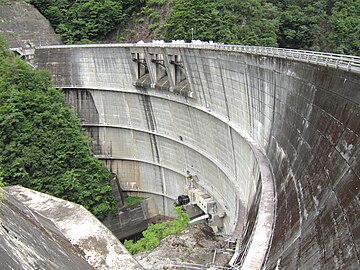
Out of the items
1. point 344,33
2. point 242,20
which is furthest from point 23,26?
point 344,33

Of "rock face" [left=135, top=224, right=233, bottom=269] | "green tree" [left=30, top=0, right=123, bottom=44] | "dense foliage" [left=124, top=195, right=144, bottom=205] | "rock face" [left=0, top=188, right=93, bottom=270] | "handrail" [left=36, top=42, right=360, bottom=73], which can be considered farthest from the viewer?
"green tree" [left=30, top=0, right=123, bottom=44]

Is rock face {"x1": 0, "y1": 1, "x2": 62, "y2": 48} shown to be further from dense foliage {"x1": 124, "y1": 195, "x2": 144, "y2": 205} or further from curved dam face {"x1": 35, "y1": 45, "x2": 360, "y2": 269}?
dense foliage {"x1": 124, "y1": 195, "x2": 144, "y2": 205}

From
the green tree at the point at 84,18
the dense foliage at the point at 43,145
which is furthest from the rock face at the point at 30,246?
the green tree at the point at 84,18

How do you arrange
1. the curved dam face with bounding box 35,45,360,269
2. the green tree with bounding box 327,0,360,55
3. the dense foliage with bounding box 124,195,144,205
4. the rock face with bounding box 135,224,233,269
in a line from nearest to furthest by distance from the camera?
the curved dam face with bounding box 35,45,360,269 < the rock face with bounding box 135,224,233,269 < the dense foliage with bounding box 124,195,144,205 < the green tree with bounding box 327,0,360,55

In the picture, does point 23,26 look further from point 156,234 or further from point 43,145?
point 156,234

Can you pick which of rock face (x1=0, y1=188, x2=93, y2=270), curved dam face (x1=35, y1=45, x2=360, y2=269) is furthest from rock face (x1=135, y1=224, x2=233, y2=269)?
rock face (x1=0, y1=188, x2=93, y2=270)
